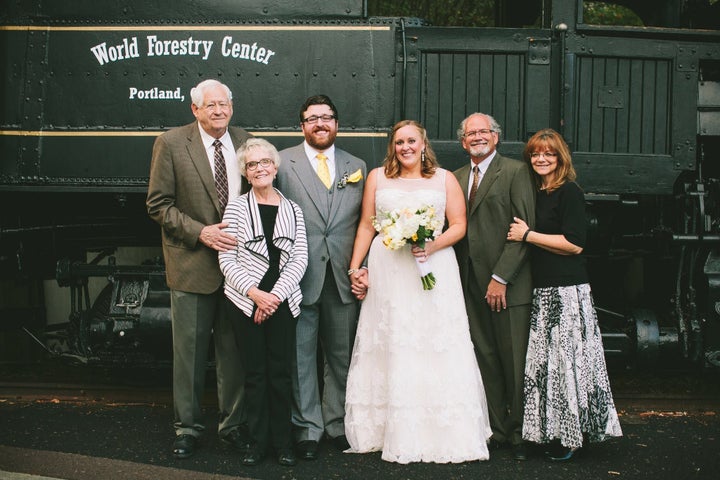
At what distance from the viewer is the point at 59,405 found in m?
5.07

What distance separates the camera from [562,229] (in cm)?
387

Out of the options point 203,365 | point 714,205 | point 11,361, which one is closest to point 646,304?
point 714,205

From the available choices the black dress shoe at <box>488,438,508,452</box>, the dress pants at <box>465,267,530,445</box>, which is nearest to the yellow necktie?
the dress pants at <box>465,267,530,445</box>

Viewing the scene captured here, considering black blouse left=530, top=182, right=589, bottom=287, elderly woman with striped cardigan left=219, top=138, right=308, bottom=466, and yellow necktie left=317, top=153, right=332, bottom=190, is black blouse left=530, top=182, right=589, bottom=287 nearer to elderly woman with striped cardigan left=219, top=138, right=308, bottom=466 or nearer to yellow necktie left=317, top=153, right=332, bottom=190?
yellow necktie left=317, top=153, right=332, bottom=190

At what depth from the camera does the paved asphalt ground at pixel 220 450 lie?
3.73m

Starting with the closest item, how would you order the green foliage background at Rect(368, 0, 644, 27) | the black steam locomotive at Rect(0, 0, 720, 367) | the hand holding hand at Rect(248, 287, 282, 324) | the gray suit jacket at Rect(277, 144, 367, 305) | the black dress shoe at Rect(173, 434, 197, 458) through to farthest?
the hand holding hand at Rect(248, 287, 282, 324) < the black dress shoe at Rect(173, 434, 197, 458) < the gray suit jacket at Rect(277, 144, 367, 305) < the black steam locomotive at Rect(0, 0, 720, 367) < the green foliage background at Rect(368, 0, 644, 27)

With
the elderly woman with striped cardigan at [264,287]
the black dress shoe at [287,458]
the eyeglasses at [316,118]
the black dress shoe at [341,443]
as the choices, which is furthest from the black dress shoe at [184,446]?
the eyeglasses at [316,118]

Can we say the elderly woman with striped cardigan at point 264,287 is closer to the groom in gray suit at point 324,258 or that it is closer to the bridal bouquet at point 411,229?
the groom in gray suit at point 324,258

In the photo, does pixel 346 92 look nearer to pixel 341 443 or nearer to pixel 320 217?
pixel 320 217

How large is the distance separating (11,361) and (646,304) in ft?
18.9

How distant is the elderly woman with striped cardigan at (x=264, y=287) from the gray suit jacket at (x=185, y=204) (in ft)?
0.63

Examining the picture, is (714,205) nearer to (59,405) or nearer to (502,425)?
(502,425)

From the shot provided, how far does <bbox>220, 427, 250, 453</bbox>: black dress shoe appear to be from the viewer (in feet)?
13.4

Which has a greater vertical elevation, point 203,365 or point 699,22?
point 699,22
